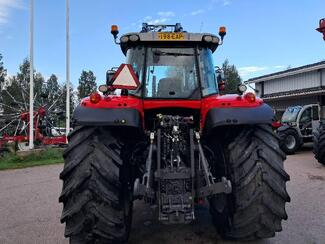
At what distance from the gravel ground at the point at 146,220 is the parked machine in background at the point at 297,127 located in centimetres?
635

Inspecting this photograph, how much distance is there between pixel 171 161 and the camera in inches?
155

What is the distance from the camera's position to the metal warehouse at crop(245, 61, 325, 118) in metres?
21.6

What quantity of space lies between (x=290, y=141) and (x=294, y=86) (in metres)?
10.6

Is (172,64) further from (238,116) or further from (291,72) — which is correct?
(291,72)

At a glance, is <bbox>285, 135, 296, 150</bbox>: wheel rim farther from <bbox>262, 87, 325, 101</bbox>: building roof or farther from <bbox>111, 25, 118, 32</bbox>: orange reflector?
<bbox>111, 25, 118, 32</bbox>: orange reflector

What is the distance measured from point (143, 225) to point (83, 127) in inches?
68.6

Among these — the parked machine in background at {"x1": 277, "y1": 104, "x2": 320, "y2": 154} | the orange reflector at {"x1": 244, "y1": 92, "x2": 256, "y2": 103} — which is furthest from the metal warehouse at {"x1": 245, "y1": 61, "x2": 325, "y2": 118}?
the orange reflector at {"x1": 244, "y1": 92, "x2": 256, "y2": 103}

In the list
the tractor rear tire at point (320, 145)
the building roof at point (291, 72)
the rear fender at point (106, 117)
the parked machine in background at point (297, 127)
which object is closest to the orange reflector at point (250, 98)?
the rear fender at point (106, 117)

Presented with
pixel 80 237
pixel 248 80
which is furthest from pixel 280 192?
pixel 248 80

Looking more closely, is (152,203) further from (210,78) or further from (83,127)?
(210,78)

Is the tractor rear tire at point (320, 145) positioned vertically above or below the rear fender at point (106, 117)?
below

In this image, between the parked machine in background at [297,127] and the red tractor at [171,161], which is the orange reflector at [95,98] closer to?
the red tractor at [171,161]

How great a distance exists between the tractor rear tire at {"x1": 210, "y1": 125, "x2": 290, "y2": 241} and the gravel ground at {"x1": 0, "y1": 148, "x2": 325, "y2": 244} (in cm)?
52

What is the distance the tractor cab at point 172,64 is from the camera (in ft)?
14.8
